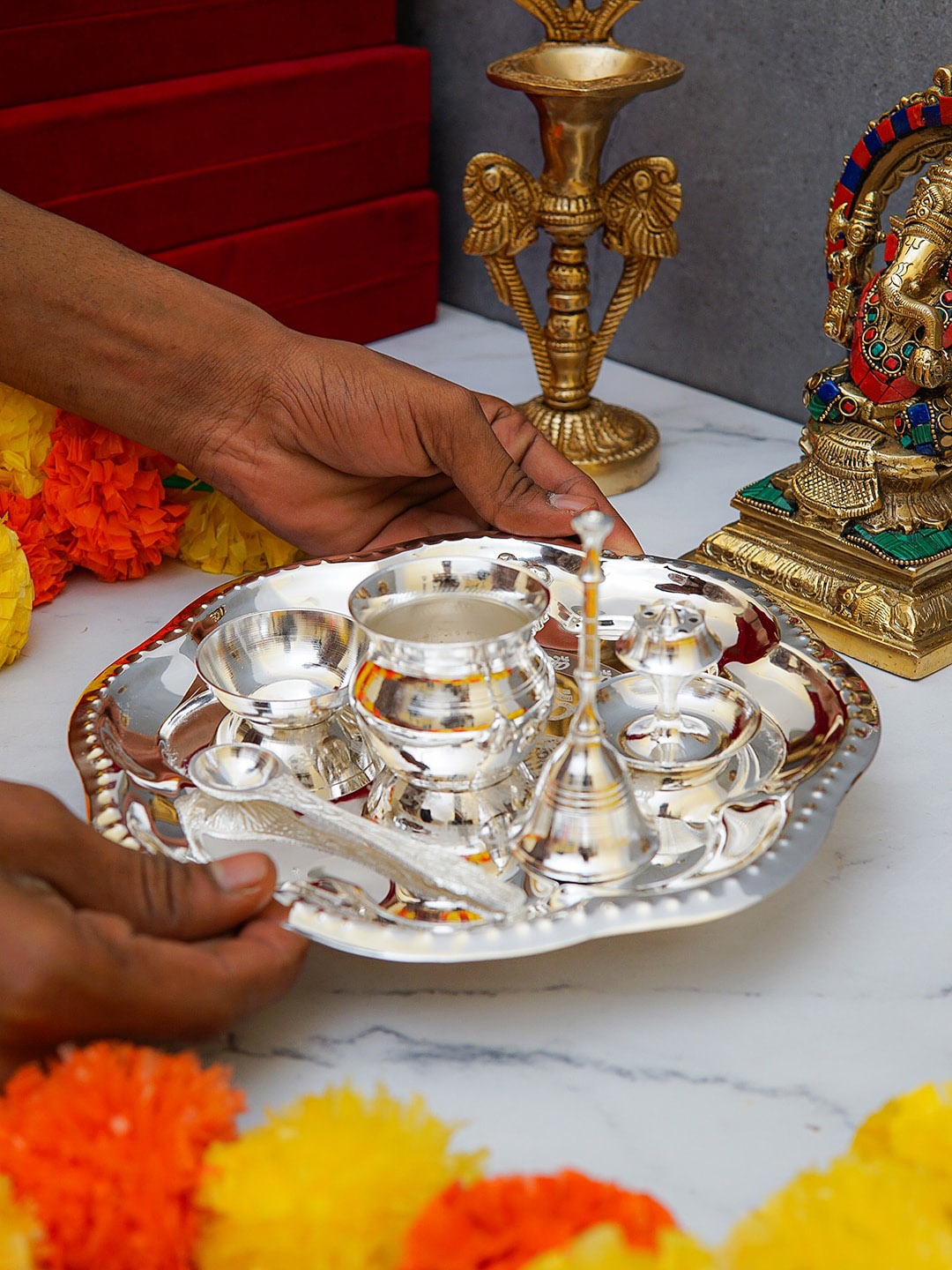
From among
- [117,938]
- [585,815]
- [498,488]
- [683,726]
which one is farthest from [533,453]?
[117,938]

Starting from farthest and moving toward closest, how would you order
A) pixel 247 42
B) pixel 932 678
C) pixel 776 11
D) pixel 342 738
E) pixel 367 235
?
pixel 367 235 < pixel 247 42 < pixel 776 11 < pixel 932 678 < pixel 342 738

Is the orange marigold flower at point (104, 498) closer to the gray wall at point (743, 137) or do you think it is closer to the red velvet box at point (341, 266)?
the red velvet box at point (341, 266)

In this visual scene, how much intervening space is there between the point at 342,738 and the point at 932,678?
381mm

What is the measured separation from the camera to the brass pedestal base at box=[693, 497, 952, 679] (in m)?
0.81

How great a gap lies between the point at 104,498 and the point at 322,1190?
0.63m

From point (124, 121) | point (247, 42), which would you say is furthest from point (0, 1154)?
point (247, 42)

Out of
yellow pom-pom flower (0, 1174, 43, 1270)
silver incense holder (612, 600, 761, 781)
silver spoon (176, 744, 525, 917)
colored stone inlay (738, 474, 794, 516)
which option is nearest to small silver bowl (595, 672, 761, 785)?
silver incense holder (612, 600, 761, 781)

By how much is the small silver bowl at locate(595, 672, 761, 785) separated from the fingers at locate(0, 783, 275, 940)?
0.69ft

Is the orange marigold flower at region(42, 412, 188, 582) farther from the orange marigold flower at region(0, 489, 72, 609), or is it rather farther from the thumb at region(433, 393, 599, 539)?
the thumb at region(433, 393, 599, 539)

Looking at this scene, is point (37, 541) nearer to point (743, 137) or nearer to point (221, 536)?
point (221, 536)

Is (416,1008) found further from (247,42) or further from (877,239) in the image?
(247,42)

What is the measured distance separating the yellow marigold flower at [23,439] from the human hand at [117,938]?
0.45m

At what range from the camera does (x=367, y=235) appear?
1.33 m

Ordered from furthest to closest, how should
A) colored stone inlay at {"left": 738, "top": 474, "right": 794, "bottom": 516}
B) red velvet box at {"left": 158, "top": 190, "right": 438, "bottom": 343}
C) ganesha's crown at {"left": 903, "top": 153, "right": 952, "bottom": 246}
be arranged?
red velvet box at {"left": 158, "top": 190, "right": 438, "bottom": 343} → colored stone inlay at {"left": 738, "top": 474, "right": 794, "bottom": 516} → ganesha's crown at {"left": 903, "top": 153, "right": 952, "bottom": 246}
